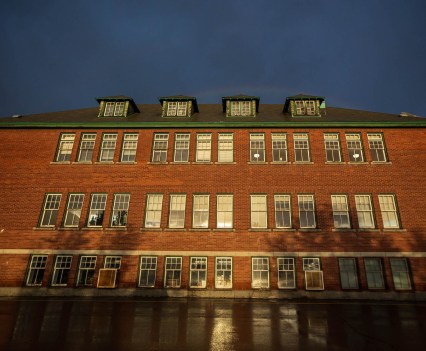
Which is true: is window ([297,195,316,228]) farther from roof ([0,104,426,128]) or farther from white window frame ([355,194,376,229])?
roof ([0,104,426,128])

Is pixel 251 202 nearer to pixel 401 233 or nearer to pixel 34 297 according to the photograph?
pixel 401 233

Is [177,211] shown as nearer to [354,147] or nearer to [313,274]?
[313,274]

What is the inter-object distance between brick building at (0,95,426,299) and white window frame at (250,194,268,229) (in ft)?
0.26

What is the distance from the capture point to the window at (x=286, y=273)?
61.5ft

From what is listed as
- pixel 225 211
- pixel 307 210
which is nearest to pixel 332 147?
pixel 307 210

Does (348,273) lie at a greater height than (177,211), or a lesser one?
lesser

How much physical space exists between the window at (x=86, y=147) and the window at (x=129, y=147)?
2576mm

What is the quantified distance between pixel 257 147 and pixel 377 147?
9.38m

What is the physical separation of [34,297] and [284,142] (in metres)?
20.9

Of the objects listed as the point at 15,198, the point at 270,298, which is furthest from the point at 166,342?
the point at 15,198

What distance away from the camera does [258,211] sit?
66.9 ft

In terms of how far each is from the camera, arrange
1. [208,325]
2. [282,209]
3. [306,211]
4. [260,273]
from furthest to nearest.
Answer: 1. [282,209]
2. [306,211]
3. [260,273]
4. [208,325]

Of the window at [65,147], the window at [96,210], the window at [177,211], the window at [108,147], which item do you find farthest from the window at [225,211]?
the window at [65,147]

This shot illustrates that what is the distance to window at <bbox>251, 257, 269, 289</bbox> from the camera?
61.6 ft
